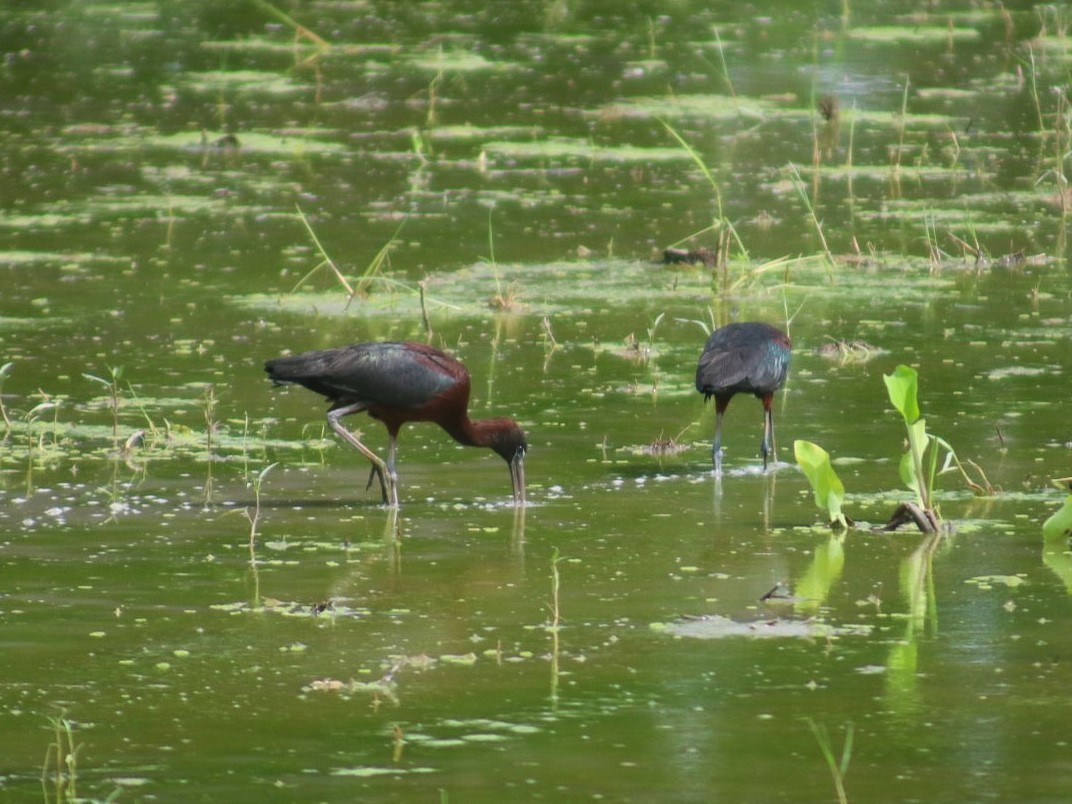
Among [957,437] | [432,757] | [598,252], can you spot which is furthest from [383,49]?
[432,757]

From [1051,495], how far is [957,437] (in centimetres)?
105

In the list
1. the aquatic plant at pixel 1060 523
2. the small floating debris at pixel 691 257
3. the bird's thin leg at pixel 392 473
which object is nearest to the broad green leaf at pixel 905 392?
the aquatic plant at pixel 1060 523

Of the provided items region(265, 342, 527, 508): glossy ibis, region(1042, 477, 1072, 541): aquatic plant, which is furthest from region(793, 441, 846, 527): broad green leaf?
region(265, 342, 527, 508): glossy ibis

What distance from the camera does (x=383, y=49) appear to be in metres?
22.5

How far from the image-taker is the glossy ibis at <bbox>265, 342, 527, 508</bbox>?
8.72 m

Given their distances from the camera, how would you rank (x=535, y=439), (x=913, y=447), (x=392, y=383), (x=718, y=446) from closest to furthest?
(x=913, y=447), (x=392, y=383), (x=718, y=446), (x=535, y=439)

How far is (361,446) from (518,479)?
680 millimetres

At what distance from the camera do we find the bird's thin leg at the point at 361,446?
828cm

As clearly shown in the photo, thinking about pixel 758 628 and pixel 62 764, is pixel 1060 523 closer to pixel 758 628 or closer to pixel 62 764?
pixel 758 628

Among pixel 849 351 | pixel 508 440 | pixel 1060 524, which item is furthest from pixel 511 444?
pixel 849 351

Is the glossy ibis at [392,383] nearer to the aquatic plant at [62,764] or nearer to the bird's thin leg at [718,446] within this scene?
the bird's thin leg at [718,446]

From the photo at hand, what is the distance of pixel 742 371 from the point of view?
9031mm

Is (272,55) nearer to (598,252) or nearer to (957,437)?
(598,252)

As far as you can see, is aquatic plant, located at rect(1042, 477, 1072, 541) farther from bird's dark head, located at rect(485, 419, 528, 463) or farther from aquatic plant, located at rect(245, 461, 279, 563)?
aquatic plant, located at rect(245, 461, 279, 563)
